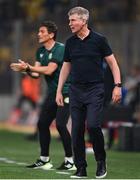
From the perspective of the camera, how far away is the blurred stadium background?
25.9 m

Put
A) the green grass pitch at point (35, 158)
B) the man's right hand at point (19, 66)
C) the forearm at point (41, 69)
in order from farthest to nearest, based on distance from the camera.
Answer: the forearm at point (41, 69) → the man's right hand at point (19, 66) → the green grass pitch at point (35, 158)

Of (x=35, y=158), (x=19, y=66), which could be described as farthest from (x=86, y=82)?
(x=35, y=158)

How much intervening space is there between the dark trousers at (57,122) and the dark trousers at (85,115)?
1230 millimetres

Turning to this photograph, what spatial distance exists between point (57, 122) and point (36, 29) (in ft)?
46.5

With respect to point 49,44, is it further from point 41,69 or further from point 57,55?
point 41,69

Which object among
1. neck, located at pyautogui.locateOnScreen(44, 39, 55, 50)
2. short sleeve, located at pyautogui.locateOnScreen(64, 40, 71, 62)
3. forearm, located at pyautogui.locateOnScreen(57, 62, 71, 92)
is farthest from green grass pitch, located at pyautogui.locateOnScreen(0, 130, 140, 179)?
neck, located at pyautogui.locateOnScreen(44, 39, 55, 50)

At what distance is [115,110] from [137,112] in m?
1.98

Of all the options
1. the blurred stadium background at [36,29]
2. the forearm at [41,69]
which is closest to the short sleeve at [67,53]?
the forearm at [41,69]

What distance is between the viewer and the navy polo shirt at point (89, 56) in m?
12.0

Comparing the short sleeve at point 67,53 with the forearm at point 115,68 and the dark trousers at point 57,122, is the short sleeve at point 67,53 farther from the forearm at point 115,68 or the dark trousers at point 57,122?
the dark trousers at point 57,122

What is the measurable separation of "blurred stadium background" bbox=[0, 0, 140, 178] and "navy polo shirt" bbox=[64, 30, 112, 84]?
39.7 ft

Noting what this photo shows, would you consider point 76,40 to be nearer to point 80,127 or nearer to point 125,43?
point 80,127

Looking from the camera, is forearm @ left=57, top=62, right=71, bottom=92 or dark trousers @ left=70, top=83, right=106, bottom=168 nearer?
dark trousers @ left=70, top=83, right=106, bottom=168

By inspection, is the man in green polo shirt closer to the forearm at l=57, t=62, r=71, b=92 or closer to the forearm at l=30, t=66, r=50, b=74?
the forearm at l=30, t=66, r=50, b=74
